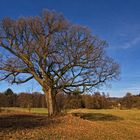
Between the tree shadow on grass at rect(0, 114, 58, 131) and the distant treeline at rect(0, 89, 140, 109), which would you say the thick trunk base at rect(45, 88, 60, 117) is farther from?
the distant treeline at rect(0, 89, 140, 109)

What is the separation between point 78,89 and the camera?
2811 cm

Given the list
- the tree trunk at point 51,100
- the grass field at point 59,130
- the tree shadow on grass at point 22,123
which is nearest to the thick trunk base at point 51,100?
the tree trunk at point 51,100

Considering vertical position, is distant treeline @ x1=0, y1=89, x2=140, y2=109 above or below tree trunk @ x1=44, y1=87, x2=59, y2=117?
above

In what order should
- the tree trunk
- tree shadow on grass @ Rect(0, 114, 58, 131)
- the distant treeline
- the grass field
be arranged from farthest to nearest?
the distant treeline
the tree trunk
tree shadow on grass @ Rect(0, 114, 58, 131)
the grass field

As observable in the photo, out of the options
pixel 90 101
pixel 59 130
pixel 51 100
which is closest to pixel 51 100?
pixel 51 100

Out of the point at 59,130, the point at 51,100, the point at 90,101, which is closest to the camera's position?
the point at 59,130

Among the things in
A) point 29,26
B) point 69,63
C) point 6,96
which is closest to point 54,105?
point 69,63

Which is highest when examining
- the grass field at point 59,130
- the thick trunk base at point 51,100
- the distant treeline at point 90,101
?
the distant treeline at point 90,101

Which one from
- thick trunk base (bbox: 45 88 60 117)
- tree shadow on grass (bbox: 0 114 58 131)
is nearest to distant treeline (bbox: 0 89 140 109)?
thick trunk base (bbox: 45 88 60 117)

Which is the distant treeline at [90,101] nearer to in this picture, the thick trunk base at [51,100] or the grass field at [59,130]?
the thick trunk base at [51,100]

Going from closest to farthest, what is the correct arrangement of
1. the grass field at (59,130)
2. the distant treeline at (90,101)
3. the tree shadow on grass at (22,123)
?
the grass field at (59,130), the tree shadow on grass at (22,123), the distant treeline at (90,101)

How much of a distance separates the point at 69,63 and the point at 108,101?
80.9 meters

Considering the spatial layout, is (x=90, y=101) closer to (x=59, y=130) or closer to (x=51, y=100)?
(x=51, y=100)

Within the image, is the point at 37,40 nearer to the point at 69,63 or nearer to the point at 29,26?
the point at 29,26
